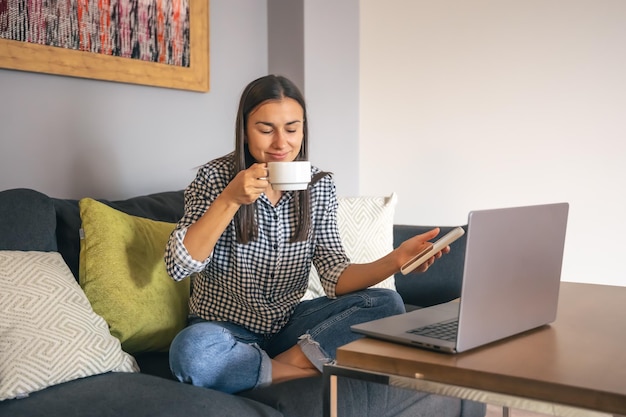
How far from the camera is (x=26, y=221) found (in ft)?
5.61

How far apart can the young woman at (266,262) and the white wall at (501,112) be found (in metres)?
1.33

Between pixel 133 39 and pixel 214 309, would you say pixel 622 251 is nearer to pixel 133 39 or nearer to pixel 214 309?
pixel 214 309

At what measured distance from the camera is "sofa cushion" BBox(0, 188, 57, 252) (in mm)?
1665

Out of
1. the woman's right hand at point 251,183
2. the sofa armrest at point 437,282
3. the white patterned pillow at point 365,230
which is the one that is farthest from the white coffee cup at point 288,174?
the sofa armrest at point 437,282

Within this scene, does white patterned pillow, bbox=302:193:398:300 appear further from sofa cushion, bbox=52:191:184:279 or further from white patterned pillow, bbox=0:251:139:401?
white patterned pillow, bbox=0:251:139:401

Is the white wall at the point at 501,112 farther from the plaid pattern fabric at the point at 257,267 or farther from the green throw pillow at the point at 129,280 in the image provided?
the green throw pillow at the point at 129,280

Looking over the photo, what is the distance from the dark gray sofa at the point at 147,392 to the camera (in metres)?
1.35

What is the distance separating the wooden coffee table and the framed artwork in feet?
4.88

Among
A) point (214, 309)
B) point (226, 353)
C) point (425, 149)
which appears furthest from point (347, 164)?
point (226, 353)

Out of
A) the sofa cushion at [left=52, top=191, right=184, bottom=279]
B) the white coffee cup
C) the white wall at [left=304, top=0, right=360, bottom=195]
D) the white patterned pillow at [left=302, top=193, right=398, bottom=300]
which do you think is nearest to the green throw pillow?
the sofa cushion at [left=52, top=191, right=184, bottom=279]

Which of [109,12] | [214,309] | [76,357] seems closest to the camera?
[76,357]

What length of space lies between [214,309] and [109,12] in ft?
3.76

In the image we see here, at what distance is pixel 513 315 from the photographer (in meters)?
1.21

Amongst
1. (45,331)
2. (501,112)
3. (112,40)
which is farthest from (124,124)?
(501,112)
